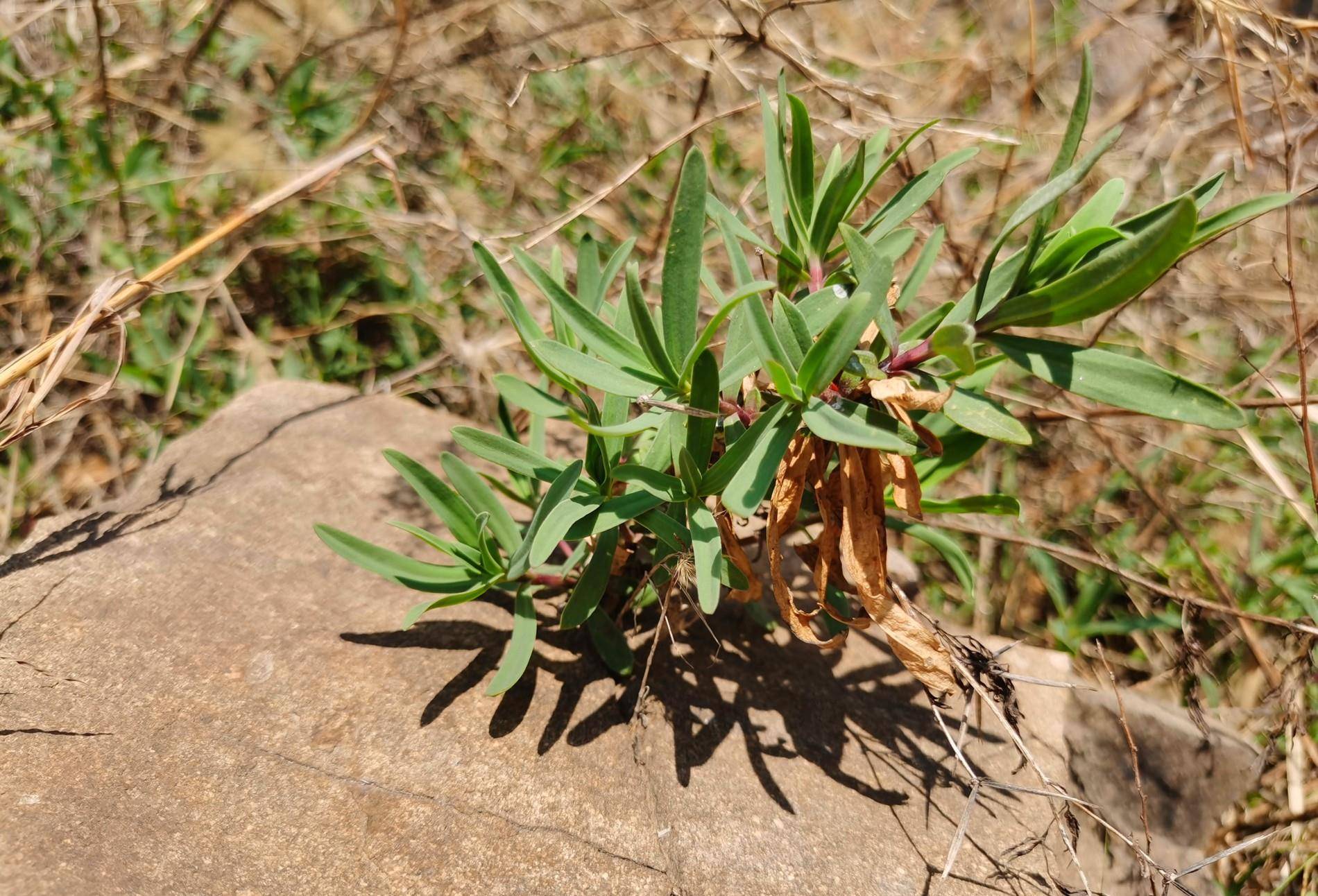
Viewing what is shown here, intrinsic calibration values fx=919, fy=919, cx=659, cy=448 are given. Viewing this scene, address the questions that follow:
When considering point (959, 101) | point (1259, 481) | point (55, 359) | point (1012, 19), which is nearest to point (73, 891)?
point (55, 359)

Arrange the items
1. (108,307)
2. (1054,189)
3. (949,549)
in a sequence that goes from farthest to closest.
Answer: (108,307)
(949,549)
(1054,189)

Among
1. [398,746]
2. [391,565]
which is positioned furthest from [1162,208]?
[398,746]

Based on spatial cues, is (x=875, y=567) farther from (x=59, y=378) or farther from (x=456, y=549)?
(x=59, y=378)

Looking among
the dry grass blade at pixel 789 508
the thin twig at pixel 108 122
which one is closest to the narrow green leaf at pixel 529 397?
the dry grass blade at pixel 789 508

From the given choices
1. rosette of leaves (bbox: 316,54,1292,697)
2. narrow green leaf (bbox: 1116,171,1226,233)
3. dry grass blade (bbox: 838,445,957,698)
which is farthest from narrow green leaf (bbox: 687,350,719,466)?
narrow green leaf (bbox: 1116,171,1226,233)


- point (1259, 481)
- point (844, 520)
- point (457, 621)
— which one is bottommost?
point (1259, 481)

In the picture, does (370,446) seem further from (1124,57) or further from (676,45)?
(1124,57)

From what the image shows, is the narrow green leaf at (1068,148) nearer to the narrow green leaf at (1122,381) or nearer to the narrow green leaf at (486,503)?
the narrow green leaf at (1122,381)
